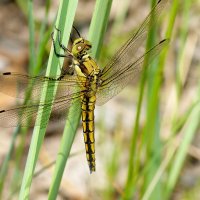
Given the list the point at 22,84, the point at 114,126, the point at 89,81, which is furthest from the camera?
the point at 114,126

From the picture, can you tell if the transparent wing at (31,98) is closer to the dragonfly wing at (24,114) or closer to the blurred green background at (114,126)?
the dragonfly wing at (24,114)

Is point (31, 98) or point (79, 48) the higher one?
point (79, 48)

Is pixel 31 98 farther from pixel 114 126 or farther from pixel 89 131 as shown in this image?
pixel 114 126

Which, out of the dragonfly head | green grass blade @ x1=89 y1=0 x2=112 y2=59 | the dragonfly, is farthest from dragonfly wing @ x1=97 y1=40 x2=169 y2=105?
green grass blade @ x1=89 y1=0 x2=112 y2=59

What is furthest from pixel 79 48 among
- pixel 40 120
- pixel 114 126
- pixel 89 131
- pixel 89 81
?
pixel 114 126

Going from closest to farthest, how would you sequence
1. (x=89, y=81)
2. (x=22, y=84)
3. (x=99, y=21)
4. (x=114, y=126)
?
(x=99, y=21) → (x=22, y=84) → (x=89, y=81) → (x=114, y=126)

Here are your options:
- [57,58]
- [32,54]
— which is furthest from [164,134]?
[57,58]

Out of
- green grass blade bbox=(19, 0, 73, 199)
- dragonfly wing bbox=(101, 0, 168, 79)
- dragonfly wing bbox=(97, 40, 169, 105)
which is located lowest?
green grass blade bbox=(19, 0, 73, 199)

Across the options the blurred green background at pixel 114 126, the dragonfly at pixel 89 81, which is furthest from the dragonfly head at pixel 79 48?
the blurred green background at pixel 114 126

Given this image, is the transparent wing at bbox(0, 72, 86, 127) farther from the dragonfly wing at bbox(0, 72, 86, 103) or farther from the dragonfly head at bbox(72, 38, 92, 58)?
the dragonfly head at bbox(72, 38, 92, 58)

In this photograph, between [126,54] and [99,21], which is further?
[126,54]
